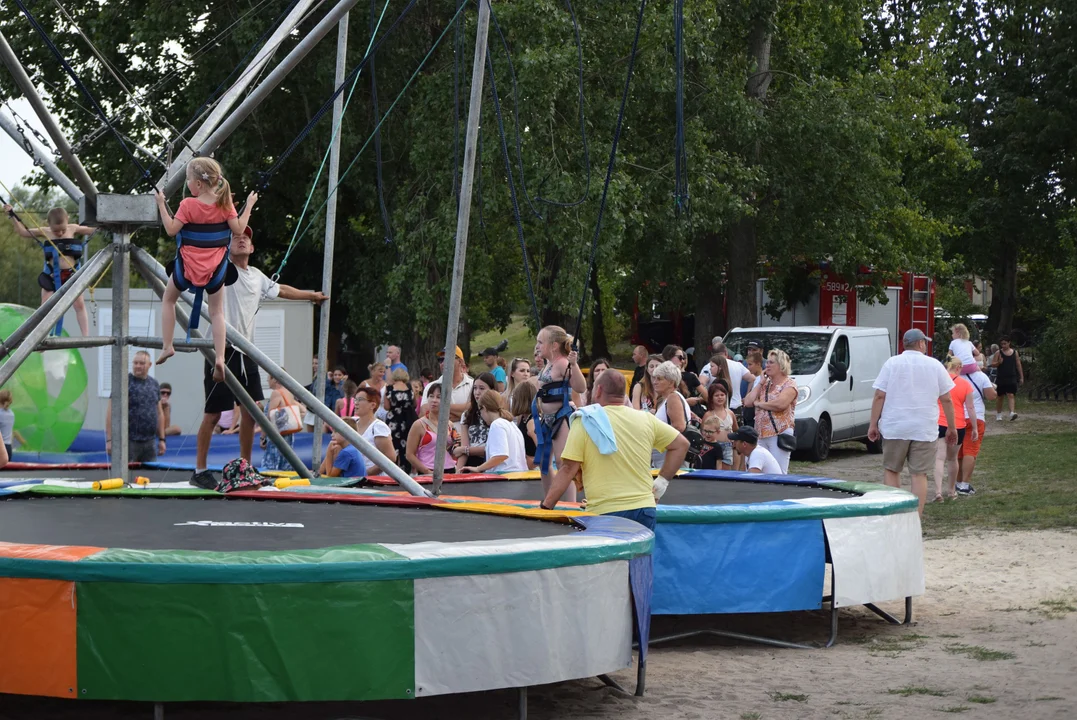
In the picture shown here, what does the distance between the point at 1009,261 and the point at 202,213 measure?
31.8 metres

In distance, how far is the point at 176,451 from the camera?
14711 millimetres

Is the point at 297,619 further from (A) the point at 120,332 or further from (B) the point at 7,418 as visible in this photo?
(B) the point at 7,418

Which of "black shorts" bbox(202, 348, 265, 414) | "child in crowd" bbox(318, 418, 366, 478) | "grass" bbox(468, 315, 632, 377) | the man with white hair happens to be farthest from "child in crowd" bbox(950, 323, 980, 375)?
"grass" bbox(468, 315, 632, 377)

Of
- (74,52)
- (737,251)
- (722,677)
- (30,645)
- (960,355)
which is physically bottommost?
(722,677)

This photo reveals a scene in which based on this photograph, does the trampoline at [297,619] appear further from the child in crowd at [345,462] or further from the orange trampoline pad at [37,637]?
the child in crowd at [345,462]

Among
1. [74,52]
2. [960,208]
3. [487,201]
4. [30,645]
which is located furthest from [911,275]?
[30,645]

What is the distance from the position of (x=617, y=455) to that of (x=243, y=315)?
2.91m

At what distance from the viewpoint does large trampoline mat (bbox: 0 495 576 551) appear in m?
5.96

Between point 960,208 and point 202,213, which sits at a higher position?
point 960,208

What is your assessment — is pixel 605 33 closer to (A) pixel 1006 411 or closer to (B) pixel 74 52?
(B) pixel 74 52

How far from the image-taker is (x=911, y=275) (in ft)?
86.3

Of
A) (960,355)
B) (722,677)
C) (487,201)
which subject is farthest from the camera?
(487,201)

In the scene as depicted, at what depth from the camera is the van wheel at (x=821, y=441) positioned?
54.6 feet

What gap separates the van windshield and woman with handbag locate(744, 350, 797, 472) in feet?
17.5
